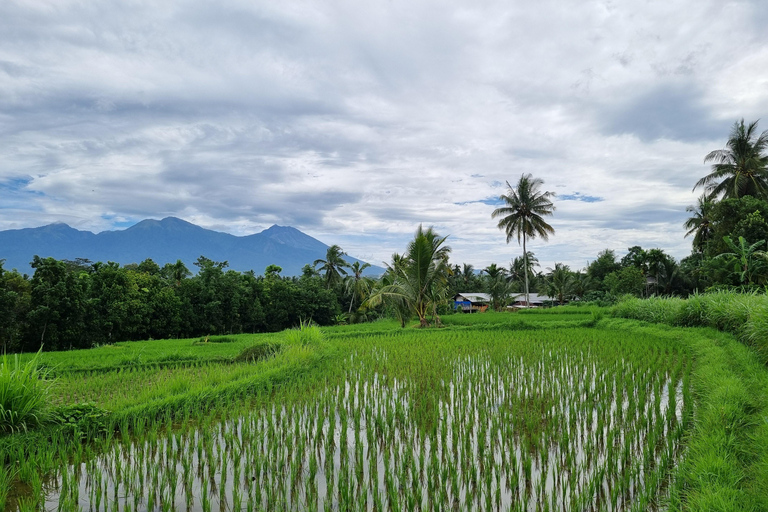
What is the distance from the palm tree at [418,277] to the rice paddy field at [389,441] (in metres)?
7.86

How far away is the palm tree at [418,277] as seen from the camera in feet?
52.2

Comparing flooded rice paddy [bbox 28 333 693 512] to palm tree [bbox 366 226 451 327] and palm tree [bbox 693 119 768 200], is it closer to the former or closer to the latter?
palm tree [bbox 366 226 451 327]

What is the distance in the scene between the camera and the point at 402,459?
3809mm

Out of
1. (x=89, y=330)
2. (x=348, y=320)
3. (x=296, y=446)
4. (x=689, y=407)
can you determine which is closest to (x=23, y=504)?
(x=296, y=446)

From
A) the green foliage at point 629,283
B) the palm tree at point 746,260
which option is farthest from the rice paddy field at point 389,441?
the green foliage at point 629,283

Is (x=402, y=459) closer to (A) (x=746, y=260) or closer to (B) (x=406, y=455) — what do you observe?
(B) (x=406, y=455)

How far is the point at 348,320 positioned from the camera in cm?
3341

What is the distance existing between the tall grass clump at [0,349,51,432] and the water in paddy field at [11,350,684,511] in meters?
0.97

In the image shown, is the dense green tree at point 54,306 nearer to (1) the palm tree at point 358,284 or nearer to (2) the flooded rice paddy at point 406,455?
(2) the flooded rice paddy at point 406,455

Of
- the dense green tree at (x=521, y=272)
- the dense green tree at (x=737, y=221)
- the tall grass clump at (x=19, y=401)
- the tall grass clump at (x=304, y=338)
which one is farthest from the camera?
the dense green tree at (x=521, y=272)

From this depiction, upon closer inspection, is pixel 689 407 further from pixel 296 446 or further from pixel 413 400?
pixel 296 446

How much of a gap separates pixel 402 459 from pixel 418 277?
1251 cm

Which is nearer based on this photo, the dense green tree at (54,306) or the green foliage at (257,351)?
the green foliage at (257,351)

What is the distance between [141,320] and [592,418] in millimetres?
21343
